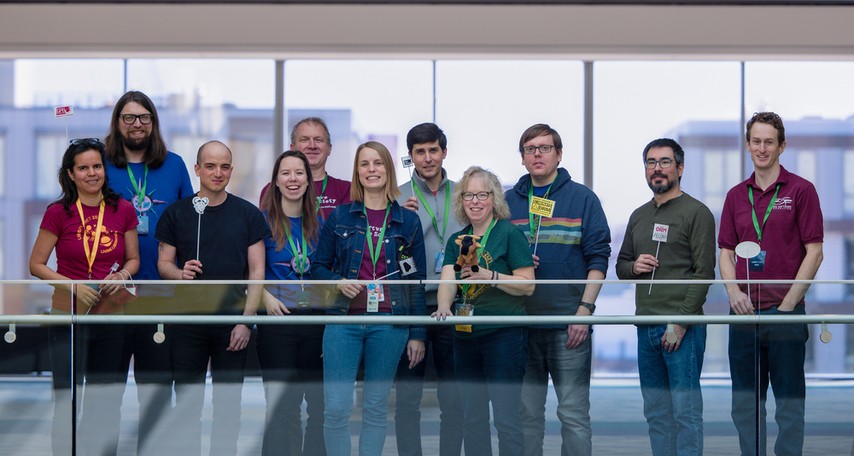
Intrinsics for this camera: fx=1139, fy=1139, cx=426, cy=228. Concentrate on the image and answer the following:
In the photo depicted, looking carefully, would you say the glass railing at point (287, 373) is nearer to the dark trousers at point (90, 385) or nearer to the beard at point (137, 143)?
the dark trousers at point (90, 385)

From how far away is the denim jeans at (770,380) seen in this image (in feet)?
17.1

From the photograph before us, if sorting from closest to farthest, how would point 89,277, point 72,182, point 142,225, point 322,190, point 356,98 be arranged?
point 89,277
point 72,182
point 142,225
point 322,190
point 356,98

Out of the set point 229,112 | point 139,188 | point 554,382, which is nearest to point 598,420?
point 554,382

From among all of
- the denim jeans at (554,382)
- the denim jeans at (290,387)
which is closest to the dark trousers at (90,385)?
the denim jeans at (290,387)

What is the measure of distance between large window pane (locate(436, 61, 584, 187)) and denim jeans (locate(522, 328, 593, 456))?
4.98 meters

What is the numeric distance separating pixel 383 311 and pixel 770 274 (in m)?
1.99

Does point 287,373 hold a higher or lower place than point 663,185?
lower

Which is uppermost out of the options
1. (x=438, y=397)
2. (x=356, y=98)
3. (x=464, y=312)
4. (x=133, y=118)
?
(x=356, y=98)

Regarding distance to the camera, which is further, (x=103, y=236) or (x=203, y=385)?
(x=103, y=236)

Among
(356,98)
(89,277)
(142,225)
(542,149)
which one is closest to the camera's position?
(89,277)

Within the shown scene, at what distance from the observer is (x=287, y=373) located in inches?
201

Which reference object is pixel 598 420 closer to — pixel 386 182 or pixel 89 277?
pixel 386 182

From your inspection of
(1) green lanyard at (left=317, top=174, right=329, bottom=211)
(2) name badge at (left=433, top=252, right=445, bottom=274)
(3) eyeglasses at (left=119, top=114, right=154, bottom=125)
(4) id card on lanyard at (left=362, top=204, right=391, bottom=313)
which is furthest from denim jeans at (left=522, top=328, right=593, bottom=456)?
(3) eyeglasses at (left=119, top=114, right=154, bottom=125)

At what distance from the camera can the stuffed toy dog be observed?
5.23 meters
